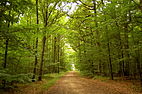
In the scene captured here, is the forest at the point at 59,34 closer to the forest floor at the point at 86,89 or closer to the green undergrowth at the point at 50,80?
the forest floor at the point at 86,89

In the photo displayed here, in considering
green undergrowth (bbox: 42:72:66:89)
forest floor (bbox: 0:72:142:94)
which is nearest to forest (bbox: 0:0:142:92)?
forest floor (bbox: 0:72:142:94)

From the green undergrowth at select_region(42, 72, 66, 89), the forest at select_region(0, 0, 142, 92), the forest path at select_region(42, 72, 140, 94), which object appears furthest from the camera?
the green undergrowth at select_region(42, 72, 66, 89)

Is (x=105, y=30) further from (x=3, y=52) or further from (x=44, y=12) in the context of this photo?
(x=3, y=52)

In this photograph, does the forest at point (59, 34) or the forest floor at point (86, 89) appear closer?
the forest at point (59, 34)

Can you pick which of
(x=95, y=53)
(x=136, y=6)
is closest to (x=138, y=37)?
(x=136, y=6)

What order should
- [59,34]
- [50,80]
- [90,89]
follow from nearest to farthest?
[90,89], [50,80], [59,34]

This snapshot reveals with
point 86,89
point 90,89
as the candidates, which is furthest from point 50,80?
point 90,89

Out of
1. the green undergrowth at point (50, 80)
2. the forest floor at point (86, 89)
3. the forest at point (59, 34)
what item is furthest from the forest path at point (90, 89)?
the forest at point (59, 34)

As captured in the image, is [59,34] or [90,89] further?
[59,34]

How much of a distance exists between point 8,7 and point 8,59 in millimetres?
3862

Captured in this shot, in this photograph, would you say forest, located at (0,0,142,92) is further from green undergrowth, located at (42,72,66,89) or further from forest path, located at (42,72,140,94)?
forest path, located at (42,72,140,94)

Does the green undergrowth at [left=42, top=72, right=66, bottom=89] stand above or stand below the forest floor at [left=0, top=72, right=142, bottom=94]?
below

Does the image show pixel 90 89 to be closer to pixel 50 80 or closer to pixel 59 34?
pixel 50 80

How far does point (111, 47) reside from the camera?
1433 cm
